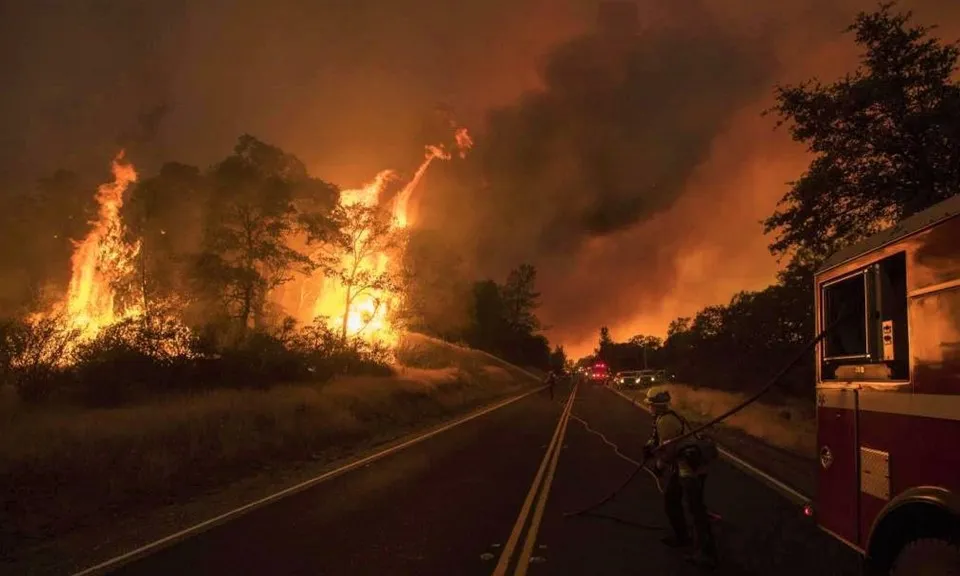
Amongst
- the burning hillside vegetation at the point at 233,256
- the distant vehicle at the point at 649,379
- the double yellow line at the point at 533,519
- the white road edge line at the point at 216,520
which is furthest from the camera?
the distant vehicle at the point at 649,379

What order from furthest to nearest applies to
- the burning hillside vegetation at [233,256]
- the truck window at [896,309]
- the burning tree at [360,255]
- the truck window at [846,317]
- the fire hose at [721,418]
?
the burning tree at [360,255], the burning hillside vegetation at [233,256], the truck window at [846,317], the fire hose at [721,418], the truck window at [896,309]

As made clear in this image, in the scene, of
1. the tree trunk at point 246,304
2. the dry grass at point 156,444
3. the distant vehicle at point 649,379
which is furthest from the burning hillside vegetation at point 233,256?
the distant vehicle at point 649,379

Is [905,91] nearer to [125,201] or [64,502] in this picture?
[64,502]

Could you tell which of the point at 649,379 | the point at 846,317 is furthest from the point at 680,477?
the point at 649,379

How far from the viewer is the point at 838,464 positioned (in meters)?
5.44

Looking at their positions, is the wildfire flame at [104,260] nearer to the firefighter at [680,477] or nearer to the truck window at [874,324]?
the firefighter at [680,477]

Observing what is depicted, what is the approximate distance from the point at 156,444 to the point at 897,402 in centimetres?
1401

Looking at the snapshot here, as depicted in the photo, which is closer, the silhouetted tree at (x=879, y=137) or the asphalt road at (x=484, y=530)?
the asphalt road at (x=484, y=530)

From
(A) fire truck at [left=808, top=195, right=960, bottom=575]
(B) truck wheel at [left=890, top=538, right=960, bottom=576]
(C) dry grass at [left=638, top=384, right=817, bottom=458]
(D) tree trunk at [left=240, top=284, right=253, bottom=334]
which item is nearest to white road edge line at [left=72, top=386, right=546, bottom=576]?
(A) fire truck at [left=808, top=195, right=960, bottom=575]

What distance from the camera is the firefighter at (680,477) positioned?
21.7ft

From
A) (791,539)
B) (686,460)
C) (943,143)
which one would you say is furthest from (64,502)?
(943,143)

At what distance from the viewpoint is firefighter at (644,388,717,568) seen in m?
6.63

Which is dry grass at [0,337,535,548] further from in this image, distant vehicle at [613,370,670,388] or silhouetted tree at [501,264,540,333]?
silhouetted tree at [501,264,540,333]

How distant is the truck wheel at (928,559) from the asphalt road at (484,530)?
7.44 ft
